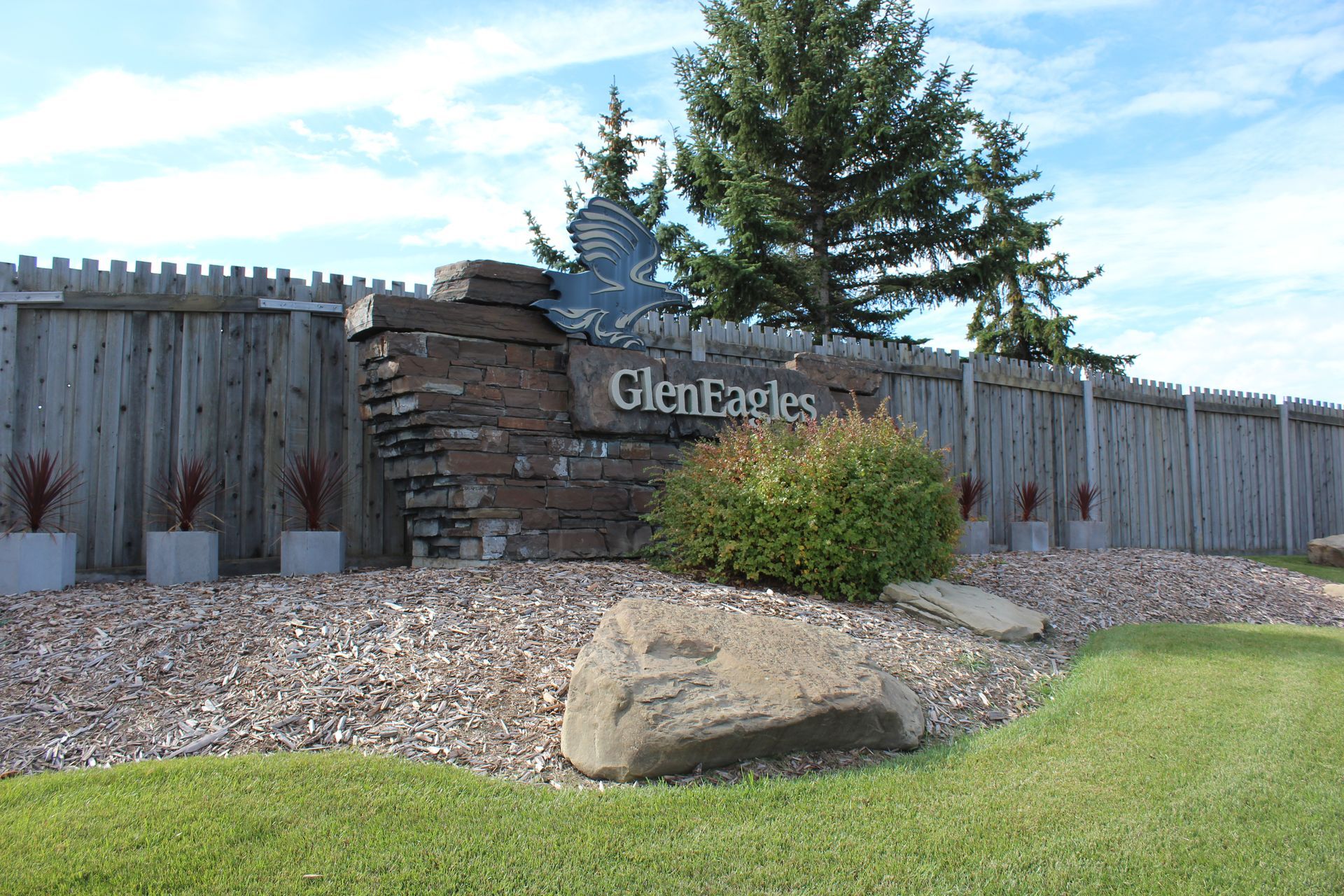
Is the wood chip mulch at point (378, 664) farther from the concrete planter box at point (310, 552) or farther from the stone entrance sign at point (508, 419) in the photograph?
the stone entrance sign at point (508, 419)

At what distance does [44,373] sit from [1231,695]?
7950mm

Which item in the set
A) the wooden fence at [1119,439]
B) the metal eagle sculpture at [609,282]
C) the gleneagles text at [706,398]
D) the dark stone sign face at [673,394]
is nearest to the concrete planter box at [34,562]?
the dark stone sign face at [673,394]

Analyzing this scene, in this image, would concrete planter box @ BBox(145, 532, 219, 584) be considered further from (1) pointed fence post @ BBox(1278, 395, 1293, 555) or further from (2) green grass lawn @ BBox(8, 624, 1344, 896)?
(1) pointed fence post @ BBox(1278, 395, 1293, 555)

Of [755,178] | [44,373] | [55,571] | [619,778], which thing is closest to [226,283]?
[44,373]

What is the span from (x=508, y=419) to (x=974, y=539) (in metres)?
5.25

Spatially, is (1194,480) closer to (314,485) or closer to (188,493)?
(314,485)

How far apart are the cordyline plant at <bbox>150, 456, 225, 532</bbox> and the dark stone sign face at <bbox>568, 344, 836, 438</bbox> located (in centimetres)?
270

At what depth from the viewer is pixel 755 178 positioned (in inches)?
563

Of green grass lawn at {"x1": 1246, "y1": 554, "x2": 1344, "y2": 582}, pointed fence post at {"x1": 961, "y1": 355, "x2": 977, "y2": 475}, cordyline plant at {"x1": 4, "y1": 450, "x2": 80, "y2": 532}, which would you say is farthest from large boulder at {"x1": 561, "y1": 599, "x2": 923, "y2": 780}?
green grass lawn at {"x1": 1246, "y1": 554, "x2": 1344, "y2": 582}

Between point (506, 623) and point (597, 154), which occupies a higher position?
point (597, 154)

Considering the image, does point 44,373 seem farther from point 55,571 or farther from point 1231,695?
point 1231,695

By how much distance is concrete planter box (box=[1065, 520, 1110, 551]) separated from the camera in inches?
425

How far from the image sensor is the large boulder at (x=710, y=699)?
11.4ft

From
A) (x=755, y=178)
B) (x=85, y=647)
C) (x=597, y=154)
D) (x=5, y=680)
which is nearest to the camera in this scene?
(x=5, y=680)
